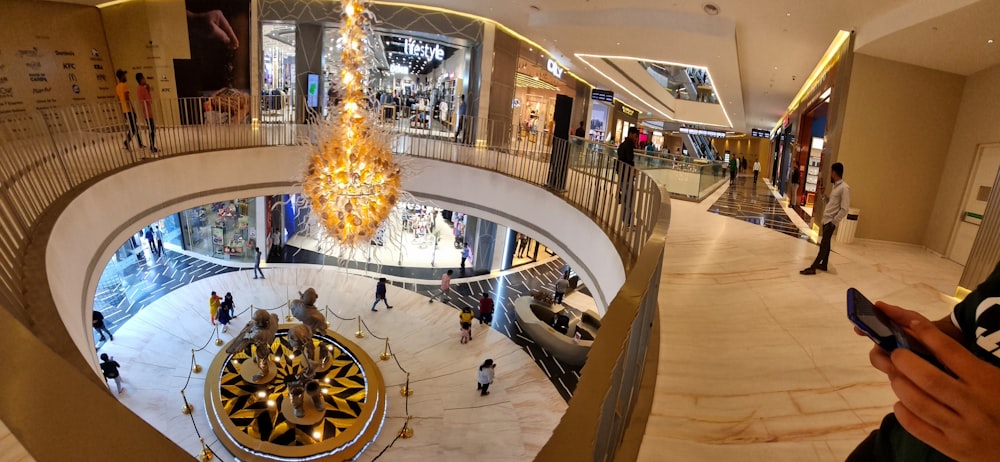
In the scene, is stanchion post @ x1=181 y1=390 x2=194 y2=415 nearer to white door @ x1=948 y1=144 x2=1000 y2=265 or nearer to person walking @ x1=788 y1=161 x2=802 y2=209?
white door @ x1=948 y1=144 x2=1000 y2=265

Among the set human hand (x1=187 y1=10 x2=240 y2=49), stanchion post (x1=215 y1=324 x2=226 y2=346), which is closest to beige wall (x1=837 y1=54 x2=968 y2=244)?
stanchion post (x1=215 y1=324 x2=226 y2=346)

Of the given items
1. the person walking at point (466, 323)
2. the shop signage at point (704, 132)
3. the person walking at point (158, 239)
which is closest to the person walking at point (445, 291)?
the person walking at point (466, 323)

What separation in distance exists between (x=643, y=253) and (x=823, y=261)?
5.03 meters

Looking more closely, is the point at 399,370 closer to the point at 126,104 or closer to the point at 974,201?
the point at 126,104

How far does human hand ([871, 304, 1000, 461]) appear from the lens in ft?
2.85

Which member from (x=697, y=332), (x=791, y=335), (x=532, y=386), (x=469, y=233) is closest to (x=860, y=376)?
(x=791, y=335)

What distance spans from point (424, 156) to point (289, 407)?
6.69m

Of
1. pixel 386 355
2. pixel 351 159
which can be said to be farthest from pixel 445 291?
pixel 351 159

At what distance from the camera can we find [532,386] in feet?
34.2

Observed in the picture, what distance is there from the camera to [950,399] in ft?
2.95

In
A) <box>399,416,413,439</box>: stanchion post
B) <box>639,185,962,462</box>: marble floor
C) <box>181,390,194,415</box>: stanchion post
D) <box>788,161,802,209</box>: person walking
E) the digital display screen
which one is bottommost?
<box>399,416,413,439</box>: stanchion post

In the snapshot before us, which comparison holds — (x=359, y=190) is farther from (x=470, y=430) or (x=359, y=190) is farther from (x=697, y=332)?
(x=697, y=332)

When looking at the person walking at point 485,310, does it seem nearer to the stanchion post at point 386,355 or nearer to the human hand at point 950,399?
the stanchion post at point 386,355

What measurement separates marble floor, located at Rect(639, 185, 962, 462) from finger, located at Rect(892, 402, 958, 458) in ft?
4.23
